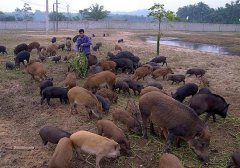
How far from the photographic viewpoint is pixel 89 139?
6766mm

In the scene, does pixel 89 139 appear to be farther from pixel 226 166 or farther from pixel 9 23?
pixel 9 23

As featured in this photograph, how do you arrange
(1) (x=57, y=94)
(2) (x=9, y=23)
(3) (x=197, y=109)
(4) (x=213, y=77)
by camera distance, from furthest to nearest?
(2) (x=9, y=23) < (4) (x=213, y=77) < (1) (x=57, y=94) < (3) (x=197, y=109)

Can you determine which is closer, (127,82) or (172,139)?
(172,139)

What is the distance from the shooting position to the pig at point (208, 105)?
8812mm

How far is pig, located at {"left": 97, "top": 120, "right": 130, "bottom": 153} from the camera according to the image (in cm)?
729

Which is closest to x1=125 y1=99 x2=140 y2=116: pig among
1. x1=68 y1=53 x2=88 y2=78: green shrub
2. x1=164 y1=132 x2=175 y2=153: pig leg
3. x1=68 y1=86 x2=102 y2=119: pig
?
x1=68 y1=86 x2=102 y2=119: pig

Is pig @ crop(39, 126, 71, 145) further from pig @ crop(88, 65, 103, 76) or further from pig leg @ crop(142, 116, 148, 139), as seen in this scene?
pig @ crop(88, 65, 103, 76)

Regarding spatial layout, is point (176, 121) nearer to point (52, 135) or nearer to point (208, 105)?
point (208, 105)

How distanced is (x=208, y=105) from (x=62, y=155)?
4.32 meters

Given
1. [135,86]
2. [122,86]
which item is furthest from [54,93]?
[135,86]

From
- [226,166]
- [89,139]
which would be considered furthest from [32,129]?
[226,166]

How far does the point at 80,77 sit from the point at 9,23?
52360 mm

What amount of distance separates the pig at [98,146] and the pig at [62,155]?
8.5 inches

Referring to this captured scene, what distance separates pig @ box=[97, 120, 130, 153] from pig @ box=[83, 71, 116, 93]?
11.9 ft
